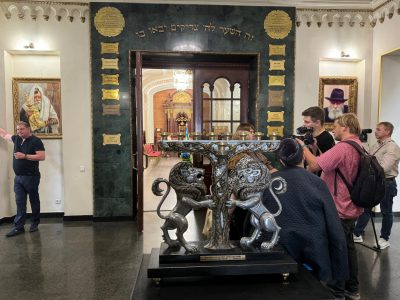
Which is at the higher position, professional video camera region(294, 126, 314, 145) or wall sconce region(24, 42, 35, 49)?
wall sconce region(24, 42, 35, 49)

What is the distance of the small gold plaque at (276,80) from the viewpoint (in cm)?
557

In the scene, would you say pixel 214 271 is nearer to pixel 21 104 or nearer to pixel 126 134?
pixel 126 134

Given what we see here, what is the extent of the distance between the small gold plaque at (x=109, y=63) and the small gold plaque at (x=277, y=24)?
257 cm

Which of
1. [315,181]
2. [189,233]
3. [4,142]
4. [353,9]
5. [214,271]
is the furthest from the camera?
[353,9]

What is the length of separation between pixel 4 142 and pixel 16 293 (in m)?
3.05

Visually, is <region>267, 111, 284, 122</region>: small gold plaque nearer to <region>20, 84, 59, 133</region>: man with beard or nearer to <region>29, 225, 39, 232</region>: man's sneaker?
<region>20, 84, 59, 133</region>: man with beard

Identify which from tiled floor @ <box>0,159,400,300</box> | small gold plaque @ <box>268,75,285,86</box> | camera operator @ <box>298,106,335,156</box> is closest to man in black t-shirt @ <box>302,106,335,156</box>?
camera operator @ <box>298,106,335,156</box>

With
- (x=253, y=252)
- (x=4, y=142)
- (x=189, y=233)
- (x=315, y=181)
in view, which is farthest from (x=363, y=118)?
(x=4, y=142)

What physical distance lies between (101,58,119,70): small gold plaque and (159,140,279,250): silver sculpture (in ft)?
13.4

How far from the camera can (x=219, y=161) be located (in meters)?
1.67

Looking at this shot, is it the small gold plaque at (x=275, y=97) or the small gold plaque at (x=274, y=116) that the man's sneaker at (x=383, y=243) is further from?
the small gold plaque at (x=275, y=97)

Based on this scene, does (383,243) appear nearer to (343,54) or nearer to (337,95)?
(337,95)

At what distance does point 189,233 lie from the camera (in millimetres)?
4660

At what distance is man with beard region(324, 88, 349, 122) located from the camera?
5.89 metres
